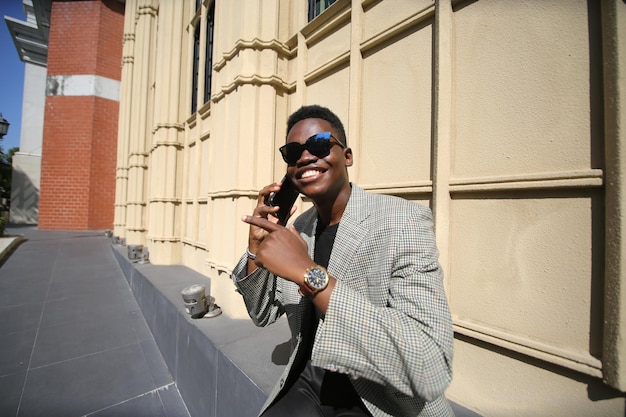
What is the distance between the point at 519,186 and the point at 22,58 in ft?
121

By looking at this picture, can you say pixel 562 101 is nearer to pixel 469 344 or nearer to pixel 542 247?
pixel 542 247

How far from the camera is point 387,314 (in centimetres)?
97

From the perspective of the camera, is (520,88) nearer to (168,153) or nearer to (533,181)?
(533,181)

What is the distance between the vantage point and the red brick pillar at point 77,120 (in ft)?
52.2

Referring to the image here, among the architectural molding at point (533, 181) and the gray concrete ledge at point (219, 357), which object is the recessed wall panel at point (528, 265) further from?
the gray concrete ledge at point (219, 357)

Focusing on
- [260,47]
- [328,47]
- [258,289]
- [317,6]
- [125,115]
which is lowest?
[258,289]

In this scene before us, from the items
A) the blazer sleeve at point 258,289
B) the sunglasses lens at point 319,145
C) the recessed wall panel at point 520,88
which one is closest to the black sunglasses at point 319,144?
the sunglasses lens at point 319,145

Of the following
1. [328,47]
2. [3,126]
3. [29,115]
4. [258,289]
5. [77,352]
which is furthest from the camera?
[29,115]

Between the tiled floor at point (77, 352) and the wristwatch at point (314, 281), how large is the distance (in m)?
3.01

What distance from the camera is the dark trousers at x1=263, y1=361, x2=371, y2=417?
134cm

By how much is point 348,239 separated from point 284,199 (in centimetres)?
59

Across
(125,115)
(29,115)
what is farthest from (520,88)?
(29,115)

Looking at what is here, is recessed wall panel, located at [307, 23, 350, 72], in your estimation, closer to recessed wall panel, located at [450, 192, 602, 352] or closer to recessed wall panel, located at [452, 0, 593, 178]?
recessed wall panel, located at [452, 0, 593, 178]

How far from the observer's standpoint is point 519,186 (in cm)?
164
